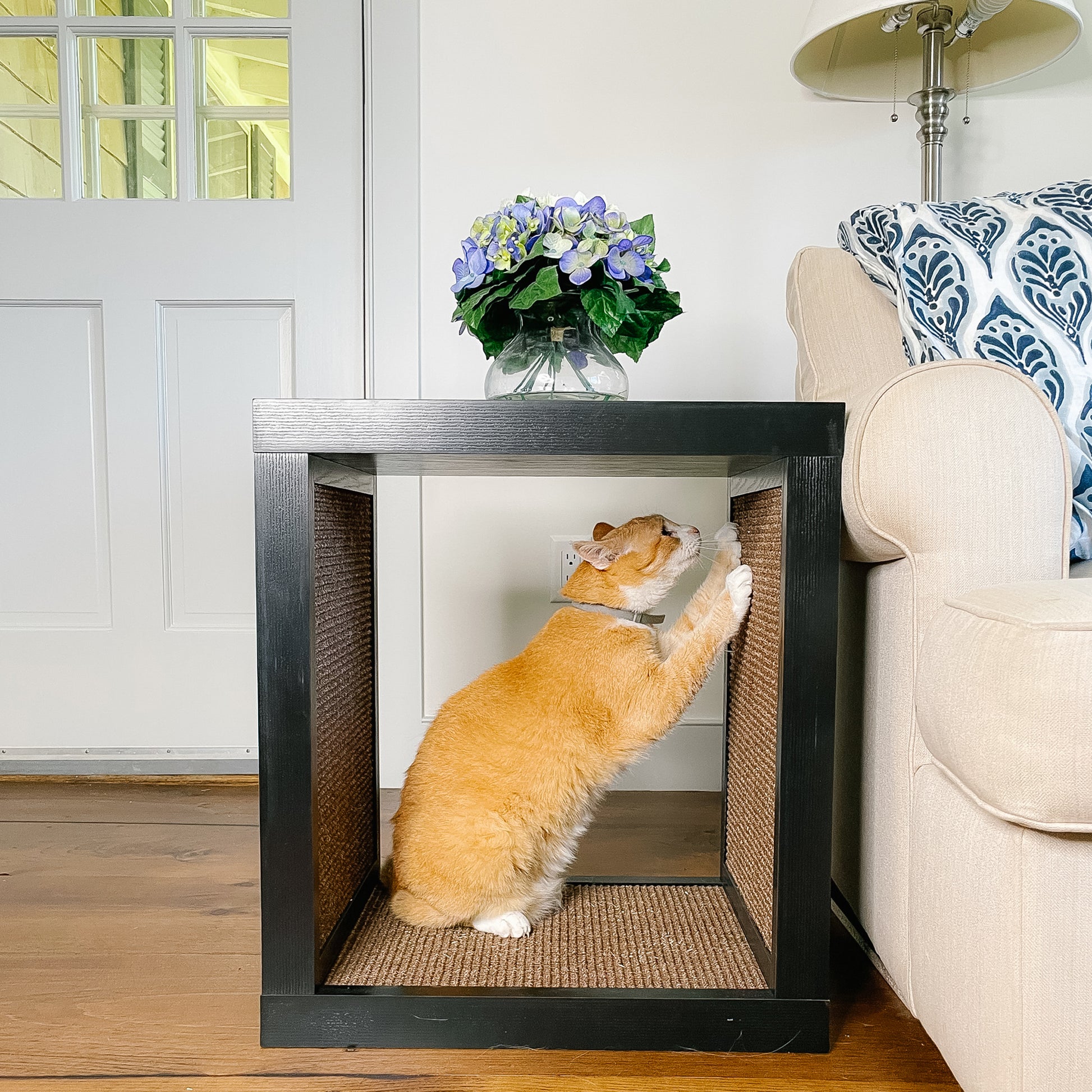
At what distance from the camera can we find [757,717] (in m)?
0.94

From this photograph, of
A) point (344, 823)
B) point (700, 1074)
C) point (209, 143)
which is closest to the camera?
point (700, 1074)

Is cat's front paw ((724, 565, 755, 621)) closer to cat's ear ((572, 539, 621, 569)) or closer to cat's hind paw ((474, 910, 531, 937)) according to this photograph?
cat's ear ((572, 539, 621, 569))

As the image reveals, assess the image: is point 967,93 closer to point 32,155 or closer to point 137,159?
point 137,159

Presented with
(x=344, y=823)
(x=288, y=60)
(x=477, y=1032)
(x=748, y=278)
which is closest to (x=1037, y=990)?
(x=477, y=1032)

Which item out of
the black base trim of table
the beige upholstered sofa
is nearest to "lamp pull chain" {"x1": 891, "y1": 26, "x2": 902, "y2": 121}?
the beige upholstered sofa

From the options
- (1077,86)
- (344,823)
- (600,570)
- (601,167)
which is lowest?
(344,823)

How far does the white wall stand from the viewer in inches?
60.8

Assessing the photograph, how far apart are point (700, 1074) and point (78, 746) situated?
143 centimetres

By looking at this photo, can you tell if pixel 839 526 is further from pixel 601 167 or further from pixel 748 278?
pixel 601 167

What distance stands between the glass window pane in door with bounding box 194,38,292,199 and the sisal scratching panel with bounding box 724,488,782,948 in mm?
1220

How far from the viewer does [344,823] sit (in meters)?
0.97

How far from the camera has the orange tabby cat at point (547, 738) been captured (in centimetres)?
93

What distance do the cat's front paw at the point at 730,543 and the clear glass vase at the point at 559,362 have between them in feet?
0.80

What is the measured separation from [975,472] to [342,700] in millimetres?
699
